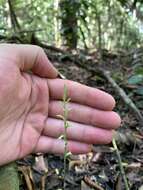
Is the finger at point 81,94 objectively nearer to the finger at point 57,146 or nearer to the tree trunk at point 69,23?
the finger at point 57,146

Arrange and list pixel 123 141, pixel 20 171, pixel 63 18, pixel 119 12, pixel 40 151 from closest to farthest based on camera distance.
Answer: pixel 20 171
pixel 40 151
pixel 123 141
pixel 63 18
pixel 119 12

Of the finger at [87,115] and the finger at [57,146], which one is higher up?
the finger at [87,115]

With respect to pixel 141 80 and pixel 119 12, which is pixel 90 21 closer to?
pixel 119 12

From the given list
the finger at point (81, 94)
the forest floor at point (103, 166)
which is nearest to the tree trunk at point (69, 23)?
the forest floor at point (103, 166)

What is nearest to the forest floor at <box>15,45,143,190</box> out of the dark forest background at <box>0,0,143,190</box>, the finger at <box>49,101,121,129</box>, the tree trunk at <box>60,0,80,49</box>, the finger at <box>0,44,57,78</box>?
the dark forest background at <box>0,0,143,190</box>

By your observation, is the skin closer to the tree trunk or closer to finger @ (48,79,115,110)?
finger @ (48,79,115,110)

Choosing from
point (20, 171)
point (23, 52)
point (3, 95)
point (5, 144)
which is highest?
point (23, 52)

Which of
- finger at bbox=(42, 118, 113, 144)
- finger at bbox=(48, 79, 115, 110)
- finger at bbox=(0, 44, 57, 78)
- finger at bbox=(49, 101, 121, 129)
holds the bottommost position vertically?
finger at bbox=(42, 118, 113, 144)

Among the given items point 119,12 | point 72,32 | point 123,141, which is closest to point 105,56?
→ point 72,32
